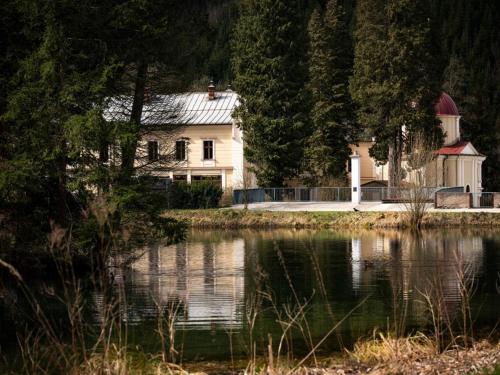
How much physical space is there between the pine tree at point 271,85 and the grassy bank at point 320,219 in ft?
21.6

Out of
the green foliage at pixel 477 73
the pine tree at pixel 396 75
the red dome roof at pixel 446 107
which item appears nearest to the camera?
the pine tree at pixel 396 75

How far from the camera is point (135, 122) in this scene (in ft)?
70.6

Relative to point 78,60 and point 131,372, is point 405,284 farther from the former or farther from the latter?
point 131,372

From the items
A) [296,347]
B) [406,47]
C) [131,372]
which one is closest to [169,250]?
[296,347]

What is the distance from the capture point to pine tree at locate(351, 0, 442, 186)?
2082 inches

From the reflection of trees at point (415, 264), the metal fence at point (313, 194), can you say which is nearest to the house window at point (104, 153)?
the reflection of trees at point (415, 264)

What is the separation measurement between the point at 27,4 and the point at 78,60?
6.08 feet

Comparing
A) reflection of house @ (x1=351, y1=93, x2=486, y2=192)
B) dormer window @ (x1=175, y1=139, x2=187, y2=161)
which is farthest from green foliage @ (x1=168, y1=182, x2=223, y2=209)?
dormer window @ (x1=175, y1=139, x2=187, y2=161)

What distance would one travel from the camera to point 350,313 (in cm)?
1719

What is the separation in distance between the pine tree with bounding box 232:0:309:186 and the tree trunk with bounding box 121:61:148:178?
31.3 meters

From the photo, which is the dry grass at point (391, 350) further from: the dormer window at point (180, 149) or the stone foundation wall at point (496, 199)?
the stone foundation wall at point (496, 199)

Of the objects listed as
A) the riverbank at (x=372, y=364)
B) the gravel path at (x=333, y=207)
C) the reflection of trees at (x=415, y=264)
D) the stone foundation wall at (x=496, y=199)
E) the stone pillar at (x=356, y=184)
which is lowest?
the riverbank at (x=372, y=364)

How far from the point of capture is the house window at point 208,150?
66125mm

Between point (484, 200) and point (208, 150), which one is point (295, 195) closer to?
point (484, 200)
